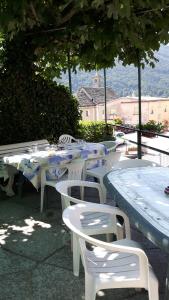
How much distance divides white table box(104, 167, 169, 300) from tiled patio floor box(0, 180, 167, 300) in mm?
599

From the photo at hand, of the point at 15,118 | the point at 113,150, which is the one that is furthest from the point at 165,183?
the point at 15,118

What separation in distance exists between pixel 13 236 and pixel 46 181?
0.81 meters

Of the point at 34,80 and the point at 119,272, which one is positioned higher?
the point at 34,80

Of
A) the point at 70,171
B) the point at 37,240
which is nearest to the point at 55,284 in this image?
the point at 37,240

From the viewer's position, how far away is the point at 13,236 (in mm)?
3465

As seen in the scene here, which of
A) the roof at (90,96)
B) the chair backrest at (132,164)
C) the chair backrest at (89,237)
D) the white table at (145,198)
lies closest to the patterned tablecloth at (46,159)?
the chair backrest at (132,164)

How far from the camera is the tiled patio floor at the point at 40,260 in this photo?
95.4 inches

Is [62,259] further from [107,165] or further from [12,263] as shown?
[107,165]

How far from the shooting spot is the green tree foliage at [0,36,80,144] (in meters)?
5.75

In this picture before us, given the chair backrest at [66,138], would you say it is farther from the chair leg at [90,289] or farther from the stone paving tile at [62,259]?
the chair leg at [90,289]

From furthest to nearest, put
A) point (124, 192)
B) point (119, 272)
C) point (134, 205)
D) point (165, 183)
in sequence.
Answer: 1. point (165, 183)
2. point (124, 192)
3. point (134, 205)
4. point (119, 272)

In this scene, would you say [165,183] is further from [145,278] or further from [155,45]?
[155,45]

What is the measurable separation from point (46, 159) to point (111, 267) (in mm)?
2178

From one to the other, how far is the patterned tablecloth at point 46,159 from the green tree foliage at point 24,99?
1.31 m
